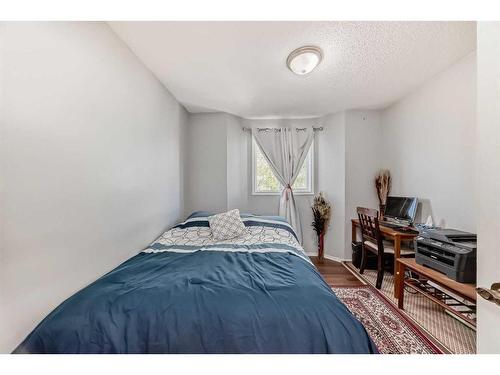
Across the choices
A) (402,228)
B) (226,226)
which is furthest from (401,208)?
(226,226)

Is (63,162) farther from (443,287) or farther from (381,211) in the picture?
(381,211)

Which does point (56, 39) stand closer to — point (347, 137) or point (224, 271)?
point (224, 271)

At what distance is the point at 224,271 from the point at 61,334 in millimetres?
828

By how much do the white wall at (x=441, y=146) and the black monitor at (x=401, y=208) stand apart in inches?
5.3

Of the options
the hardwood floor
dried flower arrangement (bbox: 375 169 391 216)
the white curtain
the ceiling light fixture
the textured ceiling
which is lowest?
the hardwood floor

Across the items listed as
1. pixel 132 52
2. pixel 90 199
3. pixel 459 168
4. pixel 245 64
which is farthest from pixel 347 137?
pixel 90 199

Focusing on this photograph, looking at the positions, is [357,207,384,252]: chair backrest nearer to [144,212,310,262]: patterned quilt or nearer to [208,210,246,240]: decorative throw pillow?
[144,212,310,262]: patterned quilt

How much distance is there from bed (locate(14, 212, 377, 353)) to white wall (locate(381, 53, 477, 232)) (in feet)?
6.08

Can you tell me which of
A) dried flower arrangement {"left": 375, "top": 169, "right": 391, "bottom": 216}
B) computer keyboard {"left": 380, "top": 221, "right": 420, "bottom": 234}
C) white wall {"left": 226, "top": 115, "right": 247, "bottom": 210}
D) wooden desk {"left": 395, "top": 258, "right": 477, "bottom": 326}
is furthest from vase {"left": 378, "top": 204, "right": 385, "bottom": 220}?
white wall {"left": 226, "top": 115, "right": 247, "bottom": 210}

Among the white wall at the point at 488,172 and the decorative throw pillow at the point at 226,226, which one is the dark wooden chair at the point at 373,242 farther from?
the white wall at the point at 488,172

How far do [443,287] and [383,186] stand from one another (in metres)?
1.71

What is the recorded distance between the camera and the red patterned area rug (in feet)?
4.83

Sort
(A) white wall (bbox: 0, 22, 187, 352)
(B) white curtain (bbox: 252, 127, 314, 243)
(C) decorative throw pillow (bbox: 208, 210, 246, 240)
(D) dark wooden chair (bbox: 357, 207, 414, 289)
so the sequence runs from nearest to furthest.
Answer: (A) white wall (bbox: 0, 22, 187, 352)
(C) decorative throw pillow (bbox: 208, 210, 246, 240)
(D) dark wooden chair (bbox: 357, 207, 414, 289)
(B) white curtain (bbox: 252, 127, 314, 243)

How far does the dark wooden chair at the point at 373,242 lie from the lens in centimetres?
234
